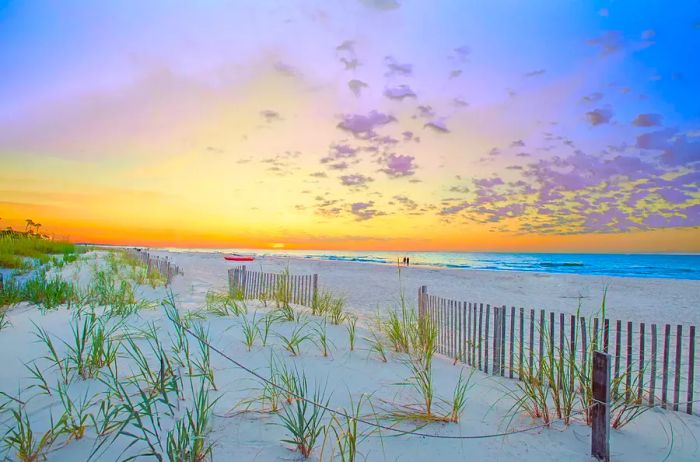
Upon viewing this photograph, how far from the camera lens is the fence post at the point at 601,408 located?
9.14 ft

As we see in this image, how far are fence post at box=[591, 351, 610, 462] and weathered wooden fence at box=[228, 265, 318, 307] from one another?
580 centimetres

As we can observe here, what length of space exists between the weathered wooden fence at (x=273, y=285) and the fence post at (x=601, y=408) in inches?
228

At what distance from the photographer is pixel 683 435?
3.59m

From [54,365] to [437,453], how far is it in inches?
155

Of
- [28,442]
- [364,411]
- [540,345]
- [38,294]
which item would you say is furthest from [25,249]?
[540,345]

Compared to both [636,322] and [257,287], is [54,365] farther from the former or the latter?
[636,322]

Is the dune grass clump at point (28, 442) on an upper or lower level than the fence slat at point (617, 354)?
lower

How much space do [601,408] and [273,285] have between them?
319 inches

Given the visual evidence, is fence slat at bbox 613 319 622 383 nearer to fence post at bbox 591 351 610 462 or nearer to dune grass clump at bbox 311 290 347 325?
fence post at bbox 591 351 610 462

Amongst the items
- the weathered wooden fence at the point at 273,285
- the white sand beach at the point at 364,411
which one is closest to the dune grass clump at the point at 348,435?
the white sand beach at the point at 364,411

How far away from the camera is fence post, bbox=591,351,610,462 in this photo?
9.14ft

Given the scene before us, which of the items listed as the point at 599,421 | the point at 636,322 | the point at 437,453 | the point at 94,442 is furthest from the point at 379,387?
the point at 636,322

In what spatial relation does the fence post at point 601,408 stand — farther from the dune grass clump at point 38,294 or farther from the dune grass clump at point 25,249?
the dune grass clump at point 25,249

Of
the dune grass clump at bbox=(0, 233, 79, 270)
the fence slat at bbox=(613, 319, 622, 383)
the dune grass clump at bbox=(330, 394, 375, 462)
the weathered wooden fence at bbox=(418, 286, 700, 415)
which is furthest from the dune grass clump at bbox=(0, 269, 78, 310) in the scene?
the fence slat at bbox=(613, 319, 622, 383)
